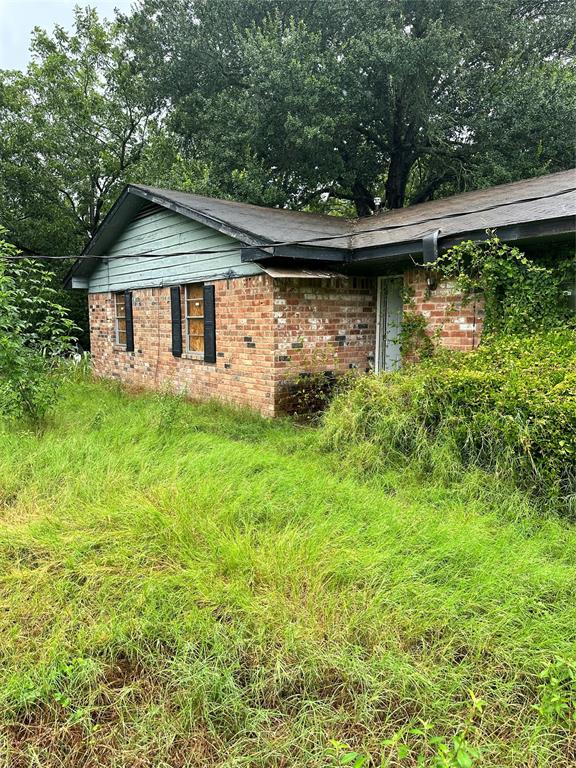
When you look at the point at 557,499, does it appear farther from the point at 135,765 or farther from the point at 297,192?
the point at 297,192

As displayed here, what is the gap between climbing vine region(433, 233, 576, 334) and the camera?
16.7 ft

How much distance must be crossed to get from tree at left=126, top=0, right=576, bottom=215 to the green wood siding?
14.4 feet

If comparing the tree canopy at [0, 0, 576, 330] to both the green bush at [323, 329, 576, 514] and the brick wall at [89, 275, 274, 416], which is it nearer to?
the brick wall at [89, 275, 274, 416]

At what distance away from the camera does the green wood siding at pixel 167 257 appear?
7410mm

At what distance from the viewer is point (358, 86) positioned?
13.3m

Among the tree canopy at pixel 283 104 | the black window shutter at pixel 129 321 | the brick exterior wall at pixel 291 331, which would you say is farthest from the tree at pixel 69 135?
the brick exterior wall at pixel 291 331

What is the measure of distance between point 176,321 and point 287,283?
2751 millimetres

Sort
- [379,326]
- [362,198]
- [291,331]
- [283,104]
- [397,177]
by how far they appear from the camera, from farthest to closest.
Answer: 1. [362,198]
2. [397,177]
3. [283,104]
4. [379,326]
5. [291,331]

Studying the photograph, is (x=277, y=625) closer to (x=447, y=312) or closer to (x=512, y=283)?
(x=512, y=283)

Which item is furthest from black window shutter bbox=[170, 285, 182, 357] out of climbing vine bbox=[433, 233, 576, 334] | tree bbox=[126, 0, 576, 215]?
tree bbox=[126, 0, 576, 215]

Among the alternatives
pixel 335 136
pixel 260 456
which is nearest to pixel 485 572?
pixel 260 456

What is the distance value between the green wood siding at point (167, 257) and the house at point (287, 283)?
3 centimetres

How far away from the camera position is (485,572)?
8.73 feet

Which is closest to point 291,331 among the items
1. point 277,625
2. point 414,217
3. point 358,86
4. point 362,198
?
point 414,217
